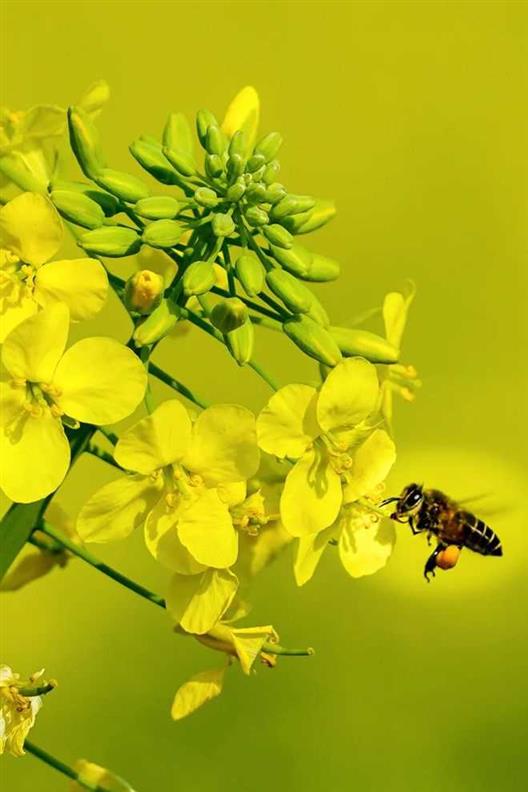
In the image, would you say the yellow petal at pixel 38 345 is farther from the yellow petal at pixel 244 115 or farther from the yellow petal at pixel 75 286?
the yellow petal at pixel 244 115

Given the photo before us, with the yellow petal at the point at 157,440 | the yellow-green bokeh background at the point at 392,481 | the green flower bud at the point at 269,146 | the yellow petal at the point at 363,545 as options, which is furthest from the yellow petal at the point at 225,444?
the yellow-green bokeh background at the point at 392,481

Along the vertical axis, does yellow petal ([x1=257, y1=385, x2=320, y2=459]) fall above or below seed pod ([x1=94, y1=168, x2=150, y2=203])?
below

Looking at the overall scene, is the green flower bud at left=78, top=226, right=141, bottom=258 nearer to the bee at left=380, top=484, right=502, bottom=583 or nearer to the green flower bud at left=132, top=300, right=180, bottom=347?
the green flower bud at left=132, top=300, right=180, bottom=347

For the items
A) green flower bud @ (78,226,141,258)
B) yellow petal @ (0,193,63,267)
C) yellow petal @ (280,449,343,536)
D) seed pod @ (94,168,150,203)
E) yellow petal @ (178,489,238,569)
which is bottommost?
yellow petal @ (178,489,238,569)

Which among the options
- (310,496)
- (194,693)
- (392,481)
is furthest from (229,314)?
(392,481)

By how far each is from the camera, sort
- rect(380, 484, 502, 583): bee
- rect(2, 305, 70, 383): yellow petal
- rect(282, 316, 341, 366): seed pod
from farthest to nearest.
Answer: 1. rect(380, 484, 502, 583): bee
2. rect(282, 316, 341, 366): seed pod
3. rect(2, 305, 70, 383): yellow petal

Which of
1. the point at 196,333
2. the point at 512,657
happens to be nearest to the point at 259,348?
the point at 196,333

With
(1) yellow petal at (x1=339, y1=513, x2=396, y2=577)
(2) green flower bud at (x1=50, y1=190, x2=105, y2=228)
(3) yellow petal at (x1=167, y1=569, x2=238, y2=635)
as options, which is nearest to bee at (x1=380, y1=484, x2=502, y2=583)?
(1) yellow petal at (x1=339, y1=513, x2=396, y2=577)
